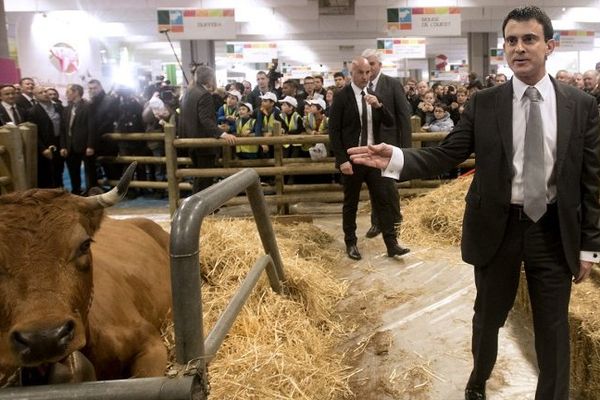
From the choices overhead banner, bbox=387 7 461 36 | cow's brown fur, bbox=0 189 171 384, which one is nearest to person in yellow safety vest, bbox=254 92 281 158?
cow's brown fur, bbox=0 189 171 384

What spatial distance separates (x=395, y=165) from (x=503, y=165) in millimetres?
478

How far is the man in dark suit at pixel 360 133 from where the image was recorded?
5496 mm

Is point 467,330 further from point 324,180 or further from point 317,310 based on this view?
point 324,180

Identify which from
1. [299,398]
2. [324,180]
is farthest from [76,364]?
[324,180]

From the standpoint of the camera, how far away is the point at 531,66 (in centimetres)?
259

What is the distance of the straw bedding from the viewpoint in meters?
3.11

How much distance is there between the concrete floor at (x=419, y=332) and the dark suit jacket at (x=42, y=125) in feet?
17.8

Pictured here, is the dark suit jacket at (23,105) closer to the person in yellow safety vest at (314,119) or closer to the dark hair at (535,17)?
the person in yellow safety vest at (314,119)

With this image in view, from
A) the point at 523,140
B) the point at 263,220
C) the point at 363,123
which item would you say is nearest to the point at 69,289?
the point at 263,220

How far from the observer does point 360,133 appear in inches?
221

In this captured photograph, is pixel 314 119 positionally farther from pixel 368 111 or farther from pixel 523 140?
pixel 523 140

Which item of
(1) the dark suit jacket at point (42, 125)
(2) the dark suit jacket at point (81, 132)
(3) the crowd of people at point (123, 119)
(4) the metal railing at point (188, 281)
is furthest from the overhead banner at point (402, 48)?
(4) the metal railing at point (188, 281)

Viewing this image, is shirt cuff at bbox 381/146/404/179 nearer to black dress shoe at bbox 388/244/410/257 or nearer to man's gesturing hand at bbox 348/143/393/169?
man's gesturing hand at bbox 348/143/393/169

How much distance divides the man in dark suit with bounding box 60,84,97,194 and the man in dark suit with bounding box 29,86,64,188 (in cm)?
18
